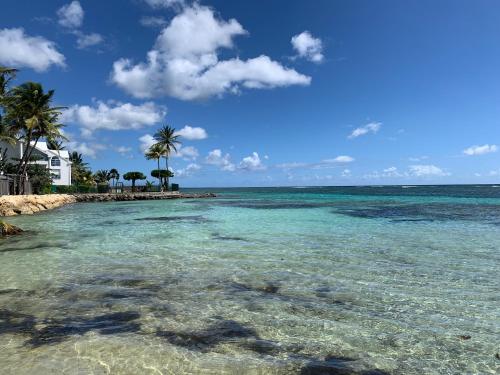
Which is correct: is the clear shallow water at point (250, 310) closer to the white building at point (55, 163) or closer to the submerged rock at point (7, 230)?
the submerged rock at point (7, 230)

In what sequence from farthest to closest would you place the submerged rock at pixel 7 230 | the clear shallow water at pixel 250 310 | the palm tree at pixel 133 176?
the palm tree at pixel 133 176 → the submerged rock at pixel 7 230 → the clear shallow water at pixel 250 310

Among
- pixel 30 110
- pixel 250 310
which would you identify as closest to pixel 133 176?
pixel 30 110

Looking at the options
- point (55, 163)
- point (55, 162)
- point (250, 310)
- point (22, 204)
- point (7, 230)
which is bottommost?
point (250, 310)

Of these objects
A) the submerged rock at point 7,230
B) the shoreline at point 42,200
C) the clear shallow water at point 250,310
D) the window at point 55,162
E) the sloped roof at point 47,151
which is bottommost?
the clear shallow water at point 250,310

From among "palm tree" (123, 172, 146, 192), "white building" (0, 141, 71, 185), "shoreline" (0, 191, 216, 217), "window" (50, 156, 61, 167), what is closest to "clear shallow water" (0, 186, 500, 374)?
"shoreline" (0, 191, 216, 217)

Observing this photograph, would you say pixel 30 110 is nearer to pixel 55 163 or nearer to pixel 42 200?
pixel 42 200

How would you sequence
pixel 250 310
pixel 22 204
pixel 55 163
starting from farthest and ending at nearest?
pixel 55 163 < pixel 22 204 < pixel 250 310

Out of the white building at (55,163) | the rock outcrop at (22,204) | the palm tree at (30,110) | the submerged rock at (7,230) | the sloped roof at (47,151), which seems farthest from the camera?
the sloped roof at (47,151)

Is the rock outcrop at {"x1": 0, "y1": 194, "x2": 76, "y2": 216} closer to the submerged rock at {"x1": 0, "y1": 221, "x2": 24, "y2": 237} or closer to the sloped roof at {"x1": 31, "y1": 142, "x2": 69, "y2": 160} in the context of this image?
the submerged rock at {"x1": 0, "y1": 221, "x2": 24, "y2": 237}

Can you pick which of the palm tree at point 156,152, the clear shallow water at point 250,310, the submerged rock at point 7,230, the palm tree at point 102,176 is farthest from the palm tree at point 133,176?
the clear shallow water at point 250,310

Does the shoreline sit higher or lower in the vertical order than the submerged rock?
higher

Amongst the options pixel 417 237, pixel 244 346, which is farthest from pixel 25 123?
pixel 244 346

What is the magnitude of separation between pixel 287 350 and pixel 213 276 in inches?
160

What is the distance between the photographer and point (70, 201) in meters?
46.9
